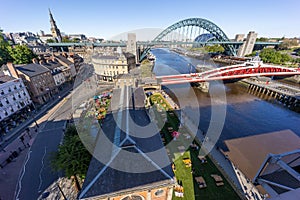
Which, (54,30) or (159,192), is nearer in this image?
(159,192)

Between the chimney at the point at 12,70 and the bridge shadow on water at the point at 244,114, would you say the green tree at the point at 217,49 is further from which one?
the chimney at the point at 12,70

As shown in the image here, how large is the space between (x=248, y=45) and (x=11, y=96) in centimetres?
13751

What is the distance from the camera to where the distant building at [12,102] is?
90.5 ft

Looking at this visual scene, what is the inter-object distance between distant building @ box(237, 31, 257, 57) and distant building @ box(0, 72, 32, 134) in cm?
13240

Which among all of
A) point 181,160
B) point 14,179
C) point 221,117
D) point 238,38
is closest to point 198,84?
point 221,117

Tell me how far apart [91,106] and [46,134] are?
1081 centimetres

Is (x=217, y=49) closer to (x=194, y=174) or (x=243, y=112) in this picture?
(x=243, y=112)

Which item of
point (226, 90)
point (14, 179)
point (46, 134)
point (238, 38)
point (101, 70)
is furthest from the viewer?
point (238, 38)

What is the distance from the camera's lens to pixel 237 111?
3591 centimetres

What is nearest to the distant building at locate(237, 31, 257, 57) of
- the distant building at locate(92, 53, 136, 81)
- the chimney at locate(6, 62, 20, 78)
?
the distant building at locate(92, 53, 136, 81)

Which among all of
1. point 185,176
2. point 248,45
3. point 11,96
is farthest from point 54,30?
point 248,45

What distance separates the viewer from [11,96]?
97.1 ft

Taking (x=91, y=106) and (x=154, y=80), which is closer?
(x=91, y=106)

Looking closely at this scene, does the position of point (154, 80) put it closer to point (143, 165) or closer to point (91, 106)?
point (91, 106)
